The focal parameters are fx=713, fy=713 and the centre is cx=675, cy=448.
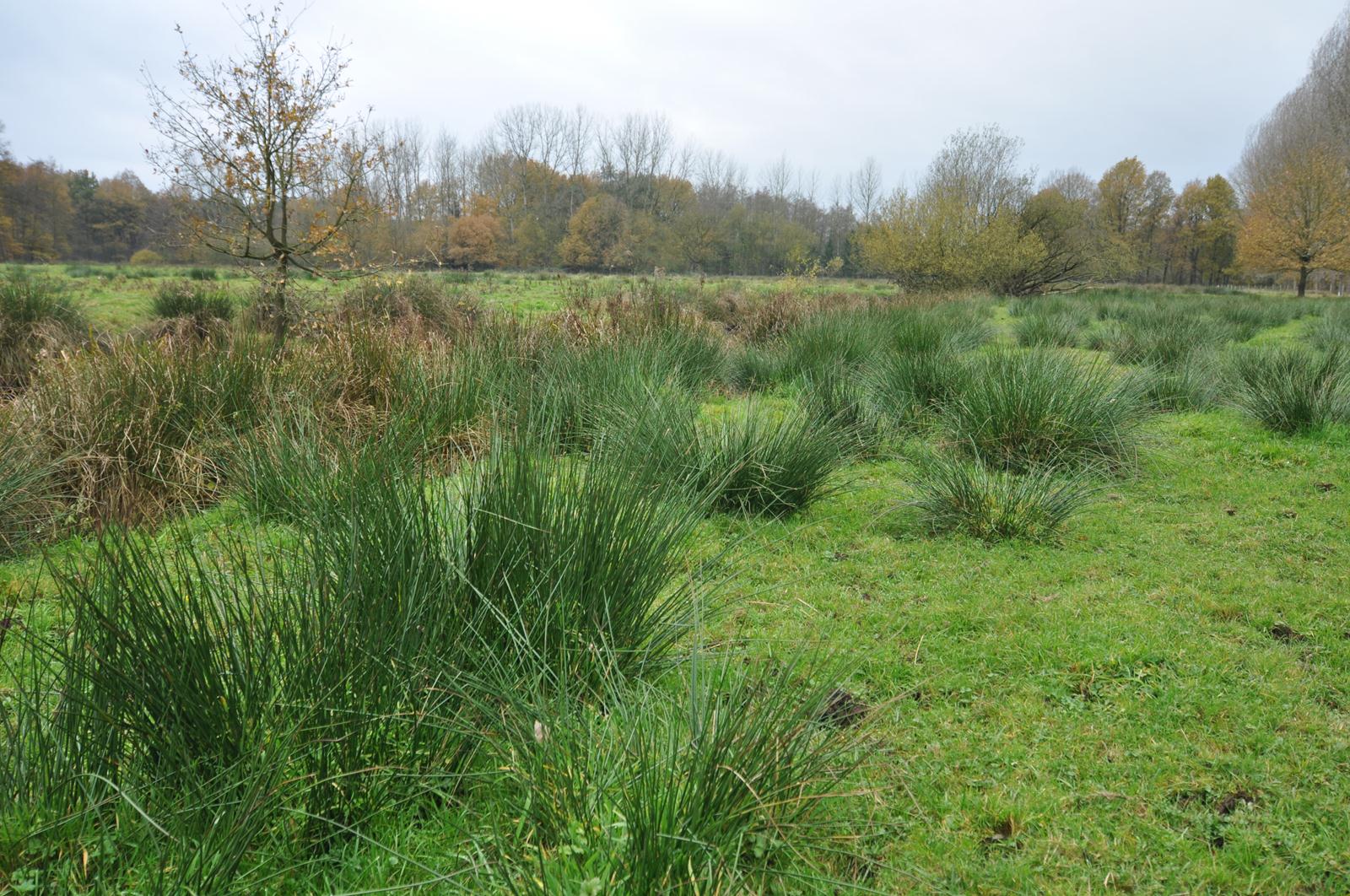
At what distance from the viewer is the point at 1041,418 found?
5.00 meters

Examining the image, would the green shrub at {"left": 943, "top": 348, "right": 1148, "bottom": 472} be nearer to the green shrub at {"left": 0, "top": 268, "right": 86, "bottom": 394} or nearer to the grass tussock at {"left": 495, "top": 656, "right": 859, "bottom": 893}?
the grass tussock at {"left": 495, "top": 656, "right": 859, "bottom": 893}

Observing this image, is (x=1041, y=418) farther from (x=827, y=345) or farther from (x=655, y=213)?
(x=655, y=213)

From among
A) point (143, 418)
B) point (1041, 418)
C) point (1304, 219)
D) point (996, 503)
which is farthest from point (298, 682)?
point (1304, 219)

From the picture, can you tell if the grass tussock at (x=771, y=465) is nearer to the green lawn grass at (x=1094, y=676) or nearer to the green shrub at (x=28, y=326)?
the green lawn grass at (x=1094, y=676)

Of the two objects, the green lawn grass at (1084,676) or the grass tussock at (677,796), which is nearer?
the grass tussock at (677,796)

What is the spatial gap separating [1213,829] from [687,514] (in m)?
1.75

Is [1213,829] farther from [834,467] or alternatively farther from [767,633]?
[834,467]

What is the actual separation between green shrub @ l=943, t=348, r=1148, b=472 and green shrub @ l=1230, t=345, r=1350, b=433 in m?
1.47

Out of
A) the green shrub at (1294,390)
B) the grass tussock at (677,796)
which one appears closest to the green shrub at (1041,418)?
the green shrub at (1294,390)

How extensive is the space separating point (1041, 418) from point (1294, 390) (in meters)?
2.64

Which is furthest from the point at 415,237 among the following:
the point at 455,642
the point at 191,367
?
the point at 455,642

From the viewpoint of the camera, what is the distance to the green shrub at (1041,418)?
4.97 meters

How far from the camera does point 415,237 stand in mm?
31359

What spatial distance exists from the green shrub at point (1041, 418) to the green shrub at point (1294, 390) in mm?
1466
